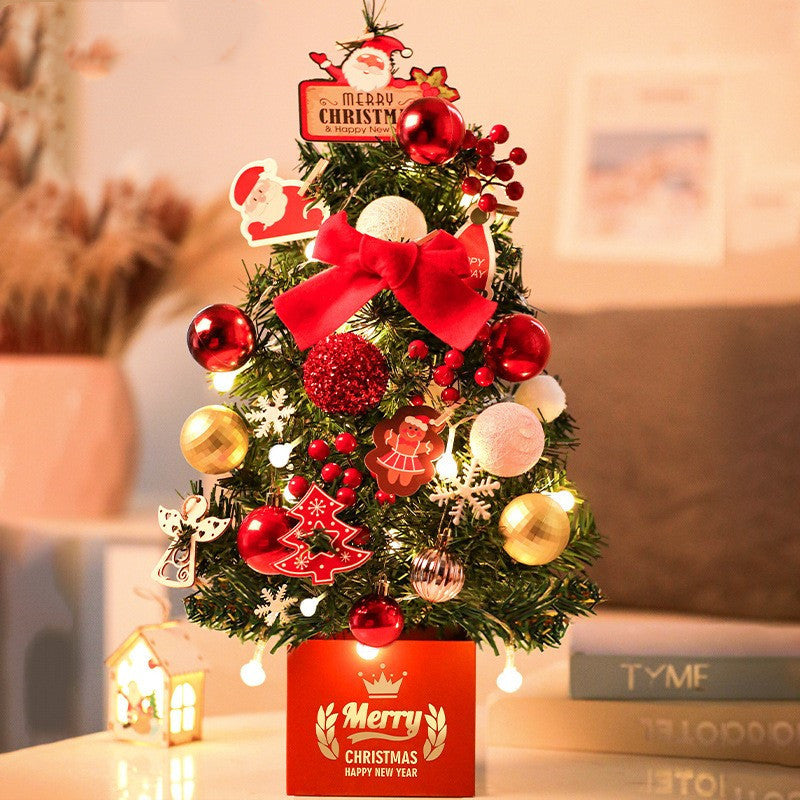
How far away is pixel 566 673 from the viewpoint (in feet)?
3.53

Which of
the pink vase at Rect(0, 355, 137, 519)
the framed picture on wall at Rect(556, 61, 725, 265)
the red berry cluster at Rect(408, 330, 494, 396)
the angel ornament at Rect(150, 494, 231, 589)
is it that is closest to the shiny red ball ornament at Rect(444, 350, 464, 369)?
the red berry cluster at Rect(408, 330, 494, 396)

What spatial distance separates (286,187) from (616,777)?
0.56m

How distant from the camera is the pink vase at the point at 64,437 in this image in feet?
4.58

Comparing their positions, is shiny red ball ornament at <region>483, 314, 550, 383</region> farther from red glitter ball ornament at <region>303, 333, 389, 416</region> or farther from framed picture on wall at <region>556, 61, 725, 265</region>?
framed picture on wall at <region>556, 61, 725, 265</region>

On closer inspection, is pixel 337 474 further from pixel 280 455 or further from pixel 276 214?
pixel 276 214

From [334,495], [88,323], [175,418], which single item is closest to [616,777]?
[334,495]

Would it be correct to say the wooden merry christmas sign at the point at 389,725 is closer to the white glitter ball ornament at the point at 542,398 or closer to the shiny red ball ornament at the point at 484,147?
the white glitter ball ornament at the point at 542,398

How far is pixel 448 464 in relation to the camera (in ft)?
2.55

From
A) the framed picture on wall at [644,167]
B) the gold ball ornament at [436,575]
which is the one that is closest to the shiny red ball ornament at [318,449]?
the gold ball ornament at [436,575]

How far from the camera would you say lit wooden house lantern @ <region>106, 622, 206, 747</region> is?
0.92 metres

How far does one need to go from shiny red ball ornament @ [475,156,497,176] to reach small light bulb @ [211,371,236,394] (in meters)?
0.25

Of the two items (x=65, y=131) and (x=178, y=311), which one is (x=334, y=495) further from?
(x=65, y=131)

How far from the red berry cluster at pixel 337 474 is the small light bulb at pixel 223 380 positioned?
0.10 meters

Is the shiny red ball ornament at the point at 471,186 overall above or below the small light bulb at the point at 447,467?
above
